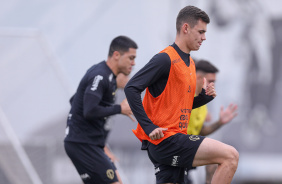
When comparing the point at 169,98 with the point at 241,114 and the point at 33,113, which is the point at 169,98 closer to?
the point at 33,113

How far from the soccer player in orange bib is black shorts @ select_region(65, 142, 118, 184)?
46.1 inches

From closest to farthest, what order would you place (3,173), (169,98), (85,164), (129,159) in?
(169,98) < (85,164) < (3,173) < (129,159)

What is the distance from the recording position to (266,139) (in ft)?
45.0

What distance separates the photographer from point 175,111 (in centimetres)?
501

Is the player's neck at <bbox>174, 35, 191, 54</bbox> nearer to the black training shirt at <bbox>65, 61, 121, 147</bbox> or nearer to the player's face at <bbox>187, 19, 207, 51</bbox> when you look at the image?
the player's face at <bbox>187, 19, 207, 51</bbox>

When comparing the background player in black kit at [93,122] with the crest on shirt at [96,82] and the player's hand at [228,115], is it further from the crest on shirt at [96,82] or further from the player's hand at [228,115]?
the player's hand at [228,115]

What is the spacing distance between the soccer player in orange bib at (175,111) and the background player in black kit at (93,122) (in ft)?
3.38

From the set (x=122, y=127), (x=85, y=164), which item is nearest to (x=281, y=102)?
(x=122, y=127)

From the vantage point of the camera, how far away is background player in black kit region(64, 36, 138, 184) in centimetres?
611

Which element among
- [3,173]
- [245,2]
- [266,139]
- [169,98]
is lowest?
[266,139]

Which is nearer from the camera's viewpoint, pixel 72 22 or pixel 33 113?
pixel 33 113

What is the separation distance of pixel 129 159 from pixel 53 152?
A: 417 centimetres

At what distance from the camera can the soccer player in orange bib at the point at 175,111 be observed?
15.7 feet

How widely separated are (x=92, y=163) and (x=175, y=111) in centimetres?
165
